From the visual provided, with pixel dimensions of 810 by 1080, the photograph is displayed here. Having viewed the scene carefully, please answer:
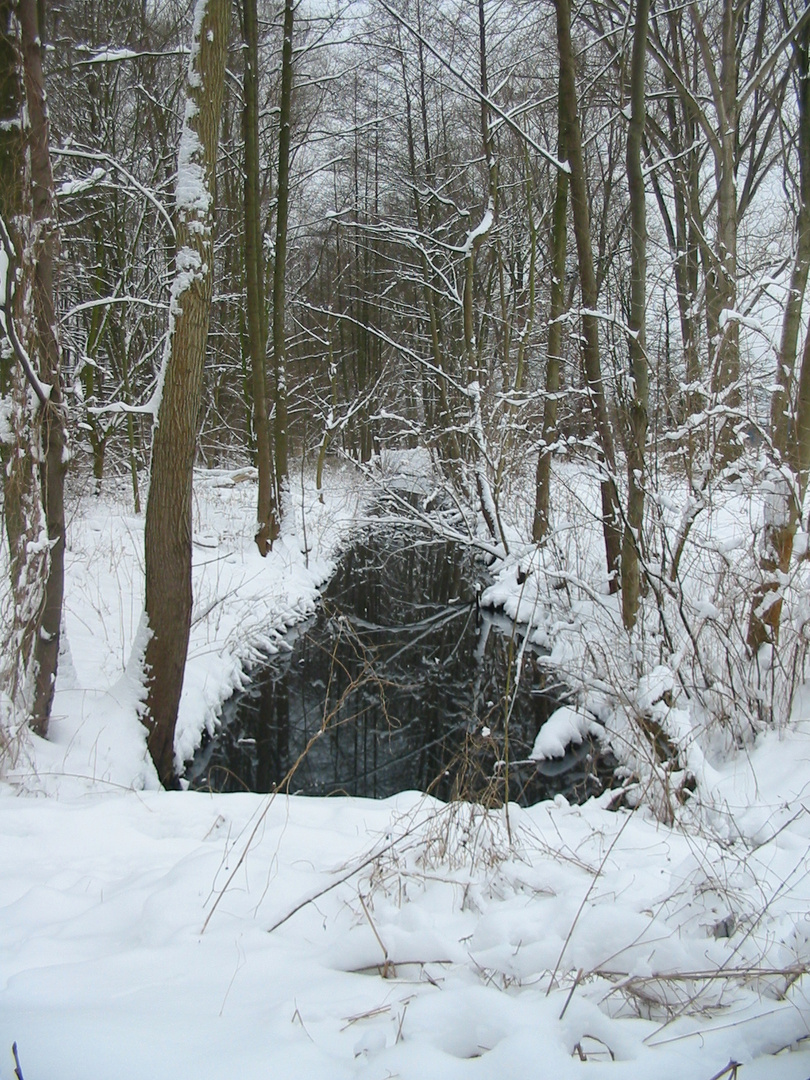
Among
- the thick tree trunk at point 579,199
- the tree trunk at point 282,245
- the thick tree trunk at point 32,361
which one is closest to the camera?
the thick tree trunk at point 32,361

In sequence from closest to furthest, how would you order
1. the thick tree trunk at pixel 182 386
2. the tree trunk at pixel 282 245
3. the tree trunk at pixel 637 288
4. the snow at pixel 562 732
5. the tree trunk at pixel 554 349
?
the thick tree trunk at pixel 182 386 → the tree trunk at pixel 637 288 → the snow at pixel 562 732 → the tree trunk at pixel 554 349 → the tree trunk at pixel 282 245

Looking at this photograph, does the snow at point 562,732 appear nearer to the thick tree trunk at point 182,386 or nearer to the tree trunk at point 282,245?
the thick tree trunk at point 182,386

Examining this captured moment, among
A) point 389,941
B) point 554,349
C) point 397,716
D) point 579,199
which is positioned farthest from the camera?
point 554,349

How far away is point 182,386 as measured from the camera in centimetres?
426

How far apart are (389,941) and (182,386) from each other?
3.49 metres

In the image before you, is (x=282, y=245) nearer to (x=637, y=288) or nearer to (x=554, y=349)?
(x=554, y=349)

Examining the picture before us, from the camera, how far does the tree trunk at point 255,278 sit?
874 cm

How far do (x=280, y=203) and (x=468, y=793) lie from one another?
969 cm

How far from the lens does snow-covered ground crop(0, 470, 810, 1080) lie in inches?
54.6

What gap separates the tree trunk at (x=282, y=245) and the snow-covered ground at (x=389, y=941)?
776 centimetres

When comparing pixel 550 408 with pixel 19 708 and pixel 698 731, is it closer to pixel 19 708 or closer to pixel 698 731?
pixel 698 731

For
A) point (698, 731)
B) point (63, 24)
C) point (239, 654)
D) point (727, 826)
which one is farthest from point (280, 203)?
point (727, 826)

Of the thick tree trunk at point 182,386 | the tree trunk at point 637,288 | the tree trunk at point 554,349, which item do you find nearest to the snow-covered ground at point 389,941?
the thick tree trunk at point 182,386

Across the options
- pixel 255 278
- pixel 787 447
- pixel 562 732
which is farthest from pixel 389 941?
pixel 255 278
